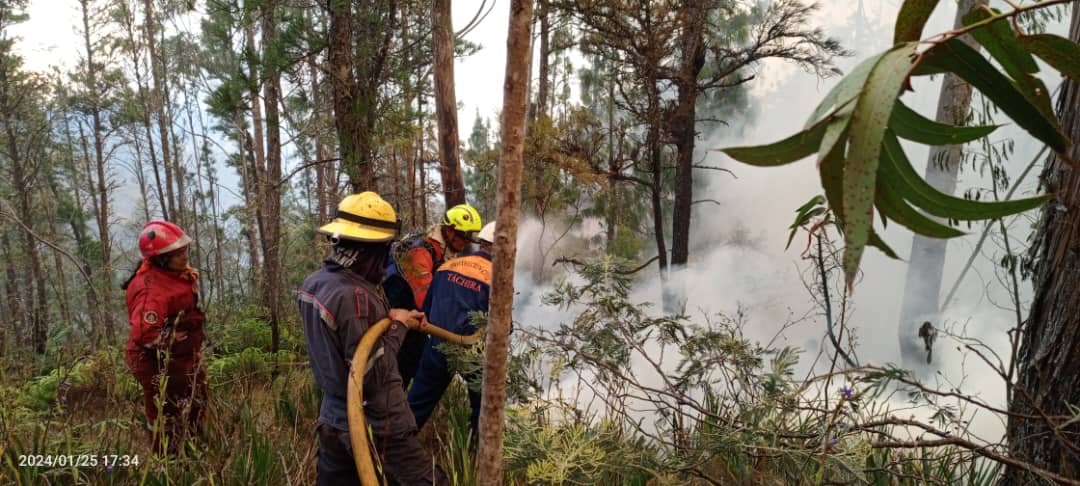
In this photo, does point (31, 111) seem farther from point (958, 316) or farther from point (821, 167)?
point (958, 316)

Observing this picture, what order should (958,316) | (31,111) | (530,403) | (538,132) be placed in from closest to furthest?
(530,403) < (538,132) < (958,316) < (31,111)

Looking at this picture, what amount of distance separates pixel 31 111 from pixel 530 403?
19.1 m

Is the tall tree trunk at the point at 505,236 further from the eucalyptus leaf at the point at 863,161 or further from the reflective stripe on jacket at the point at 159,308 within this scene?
the reflective stripe on jacket at the point at 159,308

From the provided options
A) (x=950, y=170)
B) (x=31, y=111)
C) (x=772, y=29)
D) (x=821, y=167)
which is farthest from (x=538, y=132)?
(x=31, y=111)

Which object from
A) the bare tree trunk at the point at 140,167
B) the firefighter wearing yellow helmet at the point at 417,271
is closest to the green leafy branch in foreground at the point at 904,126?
the firefighter wearing yellow helmet at the point at 417,271

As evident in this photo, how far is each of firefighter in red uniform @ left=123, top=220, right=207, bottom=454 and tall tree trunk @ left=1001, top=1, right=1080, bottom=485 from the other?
3.66 m

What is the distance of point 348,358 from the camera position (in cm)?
225

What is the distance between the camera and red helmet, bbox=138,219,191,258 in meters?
3.12

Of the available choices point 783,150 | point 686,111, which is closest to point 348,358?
point 783,150

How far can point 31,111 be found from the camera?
47.9ft

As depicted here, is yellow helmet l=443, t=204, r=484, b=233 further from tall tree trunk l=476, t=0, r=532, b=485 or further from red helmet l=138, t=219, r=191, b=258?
tall tree trunk l=476, t=0, r=532, b=485

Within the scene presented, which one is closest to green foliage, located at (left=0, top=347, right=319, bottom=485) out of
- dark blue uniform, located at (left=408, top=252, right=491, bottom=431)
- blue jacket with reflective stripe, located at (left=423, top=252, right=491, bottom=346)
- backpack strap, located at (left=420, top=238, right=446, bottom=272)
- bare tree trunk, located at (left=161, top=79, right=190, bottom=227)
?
dark blue uniform, located at (left=408, top=252, right=491, bottom=431)

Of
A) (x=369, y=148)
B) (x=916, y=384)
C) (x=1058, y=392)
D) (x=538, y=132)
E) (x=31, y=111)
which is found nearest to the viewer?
(x=1058, y=392)

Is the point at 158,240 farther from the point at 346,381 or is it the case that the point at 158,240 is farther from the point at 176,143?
the point at 176,143
